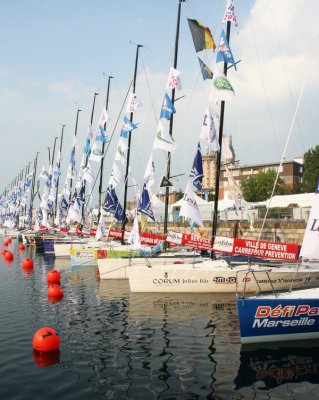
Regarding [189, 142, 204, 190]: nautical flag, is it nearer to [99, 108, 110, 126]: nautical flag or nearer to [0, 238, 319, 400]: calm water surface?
[0, 238, 319, 400]: calm water surface

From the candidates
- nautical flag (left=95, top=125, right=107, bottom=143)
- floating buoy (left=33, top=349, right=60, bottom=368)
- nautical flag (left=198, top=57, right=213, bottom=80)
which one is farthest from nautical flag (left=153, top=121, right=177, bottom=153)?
floating buoy (left=33, top=349, right=60, bottom=368)

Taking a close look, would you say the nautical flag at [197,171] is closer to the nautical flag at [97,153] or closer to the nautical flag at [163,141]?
the nautical flag at [163,141]

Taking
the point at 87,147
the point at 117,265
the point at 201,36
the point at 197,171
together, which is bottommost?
the point at 117,265

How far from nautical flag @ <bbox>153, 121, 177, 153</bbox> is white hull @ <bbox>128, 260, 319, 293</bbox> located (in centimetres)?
722


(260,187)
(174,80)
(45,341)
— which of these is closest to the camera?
(45,341)

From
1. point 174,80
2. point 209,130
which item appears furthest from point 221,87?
point 174,80

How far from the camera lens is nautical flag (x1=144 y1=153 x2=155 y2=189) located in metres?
23.3

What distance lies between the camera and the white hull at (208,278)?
55.7 ft

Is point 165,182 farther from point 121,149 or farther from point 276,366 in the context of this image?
point 276,366

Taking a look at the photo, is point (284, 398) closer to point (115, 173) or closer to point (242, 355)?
point (242, 355)

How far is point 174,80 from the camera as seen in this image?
75.6 feet

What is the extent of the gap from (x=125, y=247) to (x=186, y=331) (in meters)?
14.7

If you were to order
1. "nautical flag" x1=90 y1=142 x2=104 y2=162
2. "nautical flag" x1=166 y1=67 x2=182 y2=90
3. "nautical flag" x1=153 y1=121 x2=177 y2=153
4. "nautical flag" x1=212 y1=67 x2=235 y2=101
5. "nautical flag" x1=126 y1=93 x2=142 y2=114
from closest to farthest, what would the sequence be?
"nautical flag" x1=212 y1=67 x2=235 y2=101 < "nautical flag" x1=153 y1=121 x2=177 y2=153 < "nautical flag" x1=166 y1=67 x2=182 y2=90 < "nautical flag" x1=126 y1=93 x2=142 y2=114 < "nautical flag" x1=90 y1=142 x2=104 y2=162

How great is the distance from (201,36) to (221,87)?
4.16 meters
